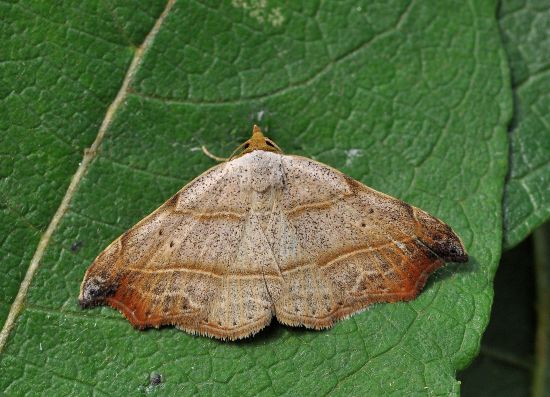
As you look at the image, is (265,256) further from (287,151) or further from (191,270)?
(287,151)

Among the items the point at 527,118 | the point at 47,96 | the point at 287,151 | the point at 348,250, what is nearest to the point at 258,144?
the point at 287,151

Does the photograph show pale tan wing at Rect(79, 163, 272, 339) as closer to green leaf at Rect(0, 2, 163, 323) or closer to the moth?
the moth

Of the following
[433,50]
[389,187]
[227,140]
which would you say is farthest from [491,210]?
[227,140]

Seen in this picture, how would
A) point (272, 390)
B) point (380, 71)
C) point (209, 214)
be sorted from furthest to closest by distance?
1. point (380, 71)
2. point (209, 214)
3. point (272, 390)

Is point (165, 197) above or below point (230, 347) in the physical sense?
above

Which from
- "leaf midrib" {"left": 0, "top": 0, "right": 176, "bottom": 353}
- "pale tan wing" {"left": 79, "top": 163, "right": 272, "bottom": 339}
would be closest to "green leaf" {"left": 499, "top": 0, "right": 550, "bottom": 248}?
"pale tan wing" {"left": 79, "top": 163, "right": 272, "bottom": 339}

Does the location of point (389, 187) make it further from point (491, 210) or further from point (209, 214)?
point (209, 214)
